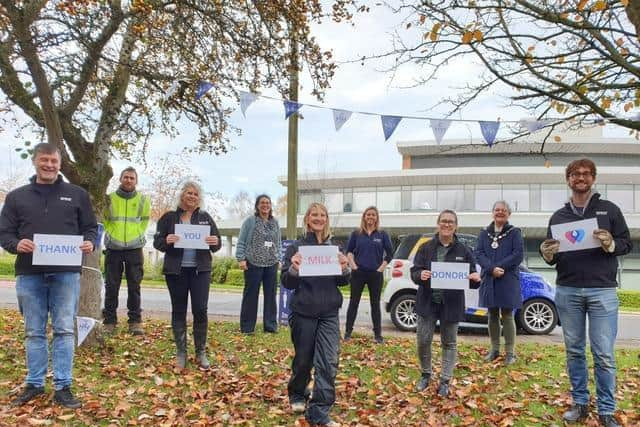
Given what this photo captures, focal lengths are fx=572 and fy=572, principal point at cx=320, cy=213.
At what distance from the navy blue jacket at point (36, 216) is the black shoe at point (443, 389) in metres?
3.55

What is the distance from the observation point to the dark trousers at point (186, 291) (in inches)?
240

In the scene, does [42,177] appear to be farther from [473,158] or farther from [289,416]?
[473,158]

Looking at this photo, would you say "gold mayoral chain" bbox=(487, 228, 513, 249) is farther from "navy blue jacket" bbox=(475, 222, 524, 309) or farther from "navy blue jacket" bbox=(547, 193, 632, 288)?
"navy blue jacket" bbox=(547, 193, 632, 288)

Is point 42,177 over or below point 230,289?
over

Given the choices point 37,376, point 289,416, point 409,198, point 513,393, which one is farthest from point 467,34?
point 409,198

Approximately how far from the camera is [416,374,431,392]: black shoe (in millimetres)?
5734

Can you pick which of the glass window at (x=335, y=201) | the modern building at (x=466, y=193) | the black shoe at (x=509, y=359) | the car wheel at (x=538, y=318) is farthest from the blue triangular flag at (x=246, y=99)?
the glass window at (x=335, y=201)

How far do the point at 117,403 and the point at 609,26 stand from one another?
21.7 feet

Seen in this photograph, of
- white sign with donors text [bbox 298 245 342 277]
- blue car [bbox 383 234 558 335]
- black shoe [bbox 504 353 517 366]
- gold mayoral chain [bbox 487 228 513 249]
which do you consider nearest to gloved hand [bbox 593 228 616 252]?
white sign with donors text [bbox 298 245 342 277]

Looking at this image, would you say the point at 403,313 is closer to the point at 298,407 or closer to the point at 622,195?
the point at 298,407

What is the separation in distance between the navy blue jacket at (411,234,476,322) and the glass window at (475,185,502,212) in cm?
3802

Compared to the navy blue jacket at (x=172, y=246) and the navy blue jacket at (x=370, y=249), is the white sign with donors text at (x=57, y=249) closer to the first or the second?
the navy blue jacket at (x=172, y=246)

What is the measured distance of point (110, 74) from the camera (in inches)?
343

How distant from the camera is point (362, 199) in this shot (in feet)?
146
